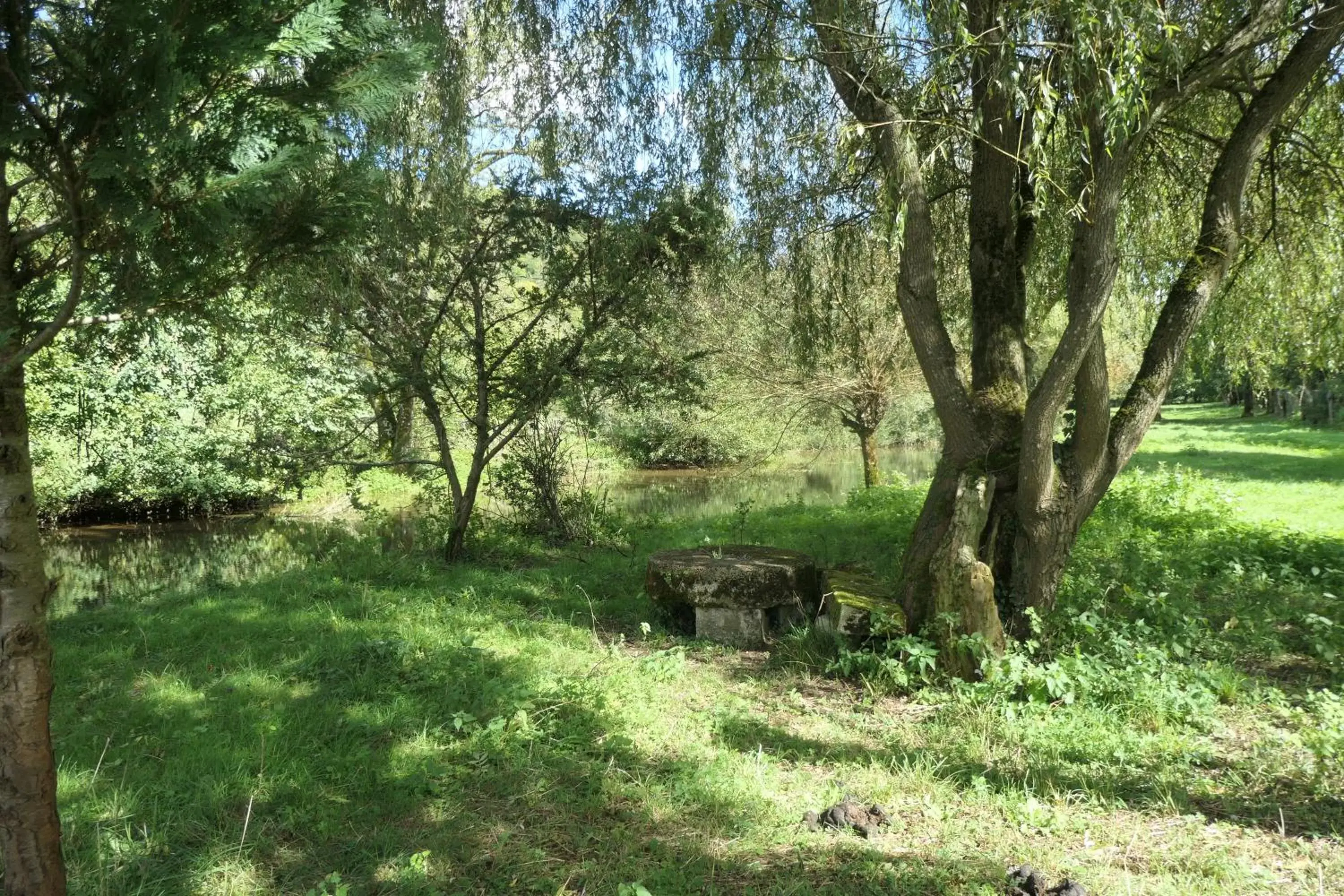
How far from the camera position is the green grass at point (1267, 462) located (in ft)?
34.3

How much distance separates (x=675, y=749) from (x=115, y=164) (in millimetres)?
3421

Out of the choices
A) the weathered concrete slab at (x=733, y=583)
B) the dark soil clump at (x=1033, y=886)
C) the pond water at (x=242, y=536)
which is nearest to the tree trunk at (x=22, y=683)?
the dark soil clump at (x=1033, y=886)

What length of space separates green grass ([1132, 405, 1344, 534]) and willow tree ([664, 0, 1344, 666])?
17.1ft

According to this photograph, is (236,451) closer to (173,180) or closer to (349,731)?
(349,731)

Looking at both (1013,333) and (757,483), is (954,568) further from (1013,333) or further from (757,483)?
(757,483)

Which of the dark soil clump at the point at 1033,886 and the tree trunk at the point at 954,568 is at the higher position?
the tree trunk at the point at 954,568

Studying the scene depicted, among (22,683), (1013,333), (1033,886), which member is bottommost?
(1033,886)

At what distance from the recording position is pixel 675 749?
4.22m

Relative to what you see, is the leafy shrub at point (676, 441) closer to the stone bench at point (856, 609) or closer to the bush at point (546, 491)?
the bush at point (546, 491)

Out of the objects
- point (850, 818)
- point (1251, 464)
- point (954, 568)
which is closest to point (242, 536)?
point (954, 568)

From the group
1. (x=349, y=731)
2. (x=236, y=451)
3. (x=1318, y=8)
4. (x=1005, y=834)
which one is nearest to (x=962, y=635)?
(x=1005, y=834)

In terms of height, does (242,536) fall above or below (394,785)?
below

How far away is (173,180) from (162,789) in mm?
2676

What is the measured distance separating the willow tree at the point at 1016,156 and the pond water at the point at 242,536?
6261 mm
